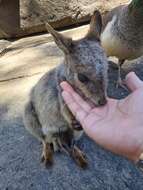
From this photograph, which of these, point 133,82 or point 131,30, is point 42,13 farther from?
point 133,82

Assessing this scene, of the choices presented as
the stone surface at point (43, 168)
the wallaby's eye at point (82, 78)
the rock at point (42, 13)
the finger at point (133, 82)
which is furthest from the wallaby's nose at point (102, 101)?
the rock at point (42, 13)

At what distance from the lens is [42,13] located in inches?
251

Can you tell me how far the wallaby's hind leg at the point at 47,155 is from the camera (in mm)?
3266

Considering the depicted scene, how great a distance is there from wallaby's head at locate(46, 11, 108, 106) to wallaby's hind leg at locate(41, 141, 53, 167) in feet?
2.33

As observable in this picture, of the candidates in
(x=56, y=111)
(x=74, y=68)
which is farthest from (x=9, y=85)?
(x=74, y=68)

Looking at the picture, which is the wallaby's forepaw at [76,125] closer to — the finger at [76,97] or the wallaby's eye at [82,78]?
the finger at [76,97]

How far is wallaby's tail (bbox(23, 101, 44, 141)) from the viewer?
330 cm

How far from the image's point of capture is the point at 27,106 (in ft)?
11.1

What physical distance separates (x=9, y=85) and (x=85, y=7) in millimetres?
2432

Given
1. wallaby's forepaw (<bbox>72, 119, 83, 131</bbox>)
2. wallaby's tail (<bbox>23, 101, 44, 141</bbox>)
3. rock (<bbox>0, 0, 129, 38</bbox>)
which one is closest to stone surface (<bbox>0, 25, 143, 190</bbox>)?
wallaby's tail (<bbox>23, 101, 44, 141</bbox>)

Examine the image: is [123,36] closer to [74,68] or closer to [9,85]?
[9,85]

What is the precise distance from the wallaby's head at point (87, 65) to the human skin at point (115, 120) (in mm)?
72

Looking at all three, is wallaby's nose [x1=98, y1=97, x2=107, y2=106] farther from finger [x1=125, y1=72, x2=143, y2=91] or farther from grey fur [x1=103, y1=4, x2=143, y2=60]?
grey fur [x1=103, y1=4, x2=143, y2=60]

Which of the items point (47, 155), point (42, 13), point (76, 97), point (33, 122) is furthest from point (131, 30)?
point (42, 13)
